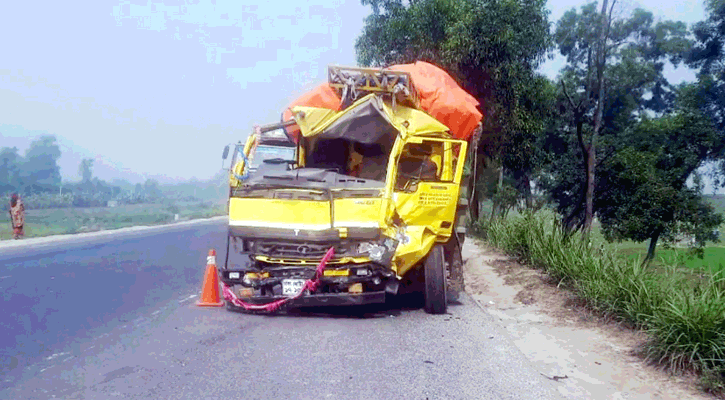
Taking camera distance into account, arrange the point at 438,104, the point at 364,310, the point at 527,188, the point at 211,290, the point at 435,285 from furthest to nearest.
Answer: the point at 527,188 < the point at 438,104 < the point at 211,290 < the point at 364,310 < the point at 435,285

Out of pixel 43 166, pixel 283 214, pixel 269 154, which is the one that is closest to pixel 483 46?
pixel 269 154

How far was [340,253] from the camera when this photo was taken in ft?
30.7

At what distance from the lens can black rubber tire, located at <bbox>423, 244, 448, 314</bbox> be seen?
32.7 feet

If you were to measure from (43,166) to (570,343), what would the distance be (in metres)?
89.6

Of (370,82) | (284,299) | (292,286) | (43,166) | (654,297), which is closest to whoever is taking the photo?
(654,297)

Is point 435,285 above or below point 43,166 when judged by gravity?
below

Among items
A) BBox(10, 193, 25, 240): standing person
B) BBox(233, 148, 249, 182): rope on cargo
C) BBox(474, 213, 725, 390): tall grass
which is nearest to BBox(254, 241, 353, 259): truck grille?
BBox(233, 148, 249, 182): rope on cargo

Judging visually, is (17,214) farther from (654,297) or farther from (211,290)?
(654,297)

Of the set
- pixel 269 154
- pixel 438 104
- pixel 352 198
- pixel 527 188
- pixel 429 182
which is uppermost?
pixel 438 104

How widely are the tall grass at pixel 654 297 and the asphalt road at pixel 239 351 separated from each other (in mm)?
1319

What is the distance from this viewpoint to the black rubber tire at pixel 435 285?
995 centimetres

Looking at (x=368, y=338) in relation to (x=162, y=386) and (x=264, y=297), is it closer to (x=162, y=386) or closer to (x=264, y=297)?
(x=264, y=297)

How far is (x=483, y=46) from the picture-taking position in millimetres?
19469

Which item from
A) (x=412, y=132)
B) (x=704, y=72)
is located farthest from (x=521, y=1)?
(x=412, y=132)
